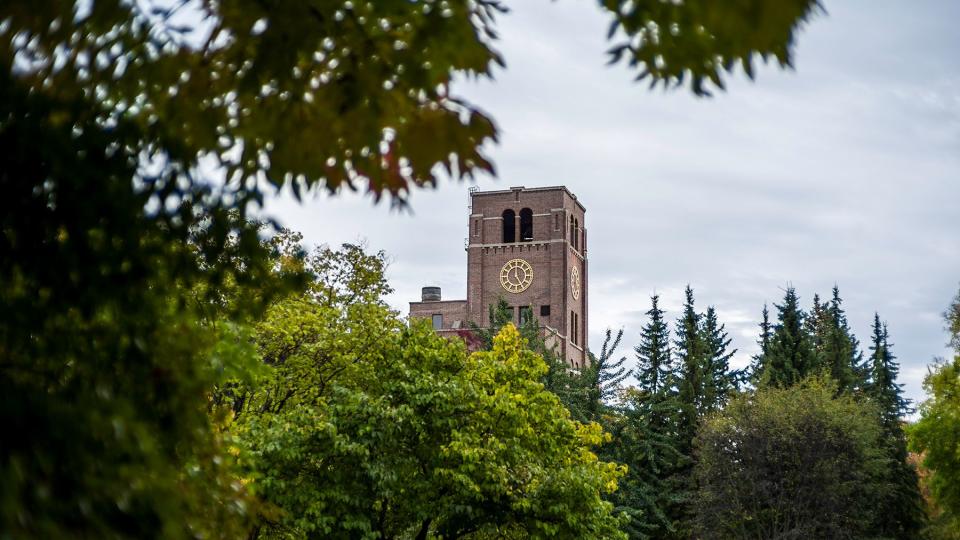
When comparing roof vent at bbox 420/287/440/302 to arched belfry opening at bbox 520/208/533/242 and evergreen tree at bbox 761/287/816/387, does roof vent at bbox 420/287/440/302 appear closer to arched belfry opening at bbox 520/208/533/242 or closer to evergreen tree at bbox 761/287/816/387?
arched belfry opening at bbox 520/208/533/242

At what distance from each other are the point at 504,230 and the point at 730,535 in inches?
2195

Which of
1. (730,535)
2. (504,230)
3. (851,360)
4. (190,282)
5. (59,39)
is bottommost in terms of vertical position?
(730,535)

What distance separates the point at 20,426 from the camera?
148 inches

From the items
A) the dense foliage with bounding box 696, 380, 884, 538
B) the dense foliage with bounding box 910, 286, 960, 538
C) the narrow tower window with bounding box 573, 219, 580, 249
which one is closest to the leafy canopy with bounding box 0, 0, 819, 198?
the dense foliage with bounding box 910, 286, 960, 538

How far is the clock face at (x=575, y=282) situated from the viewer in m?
99.6

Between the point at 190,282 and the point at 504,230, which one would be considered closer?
the point at 190,282

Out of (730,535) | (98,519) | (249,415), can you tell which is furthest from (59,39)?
(730,535)

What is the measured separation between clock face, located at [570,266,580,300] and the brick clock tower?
0.27 ft

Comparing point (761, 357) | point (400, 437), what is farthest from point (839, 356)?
point (400, 437)

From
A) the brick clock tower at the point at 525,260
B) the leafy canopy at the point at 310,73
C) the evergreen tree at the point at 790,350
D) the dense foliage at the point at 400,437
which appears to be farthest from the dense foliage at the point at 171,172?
the brick clock tower at the point at 525,260

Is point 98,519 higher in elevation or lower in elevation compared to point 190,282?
lower

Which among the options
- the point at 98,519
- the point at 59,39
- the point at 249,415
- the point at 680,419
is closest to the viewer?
the point at 98,519

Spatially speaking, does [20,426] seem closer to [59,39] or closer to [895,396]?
[59,39]

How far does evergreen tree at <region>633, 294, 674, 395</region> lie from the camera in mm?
58906
